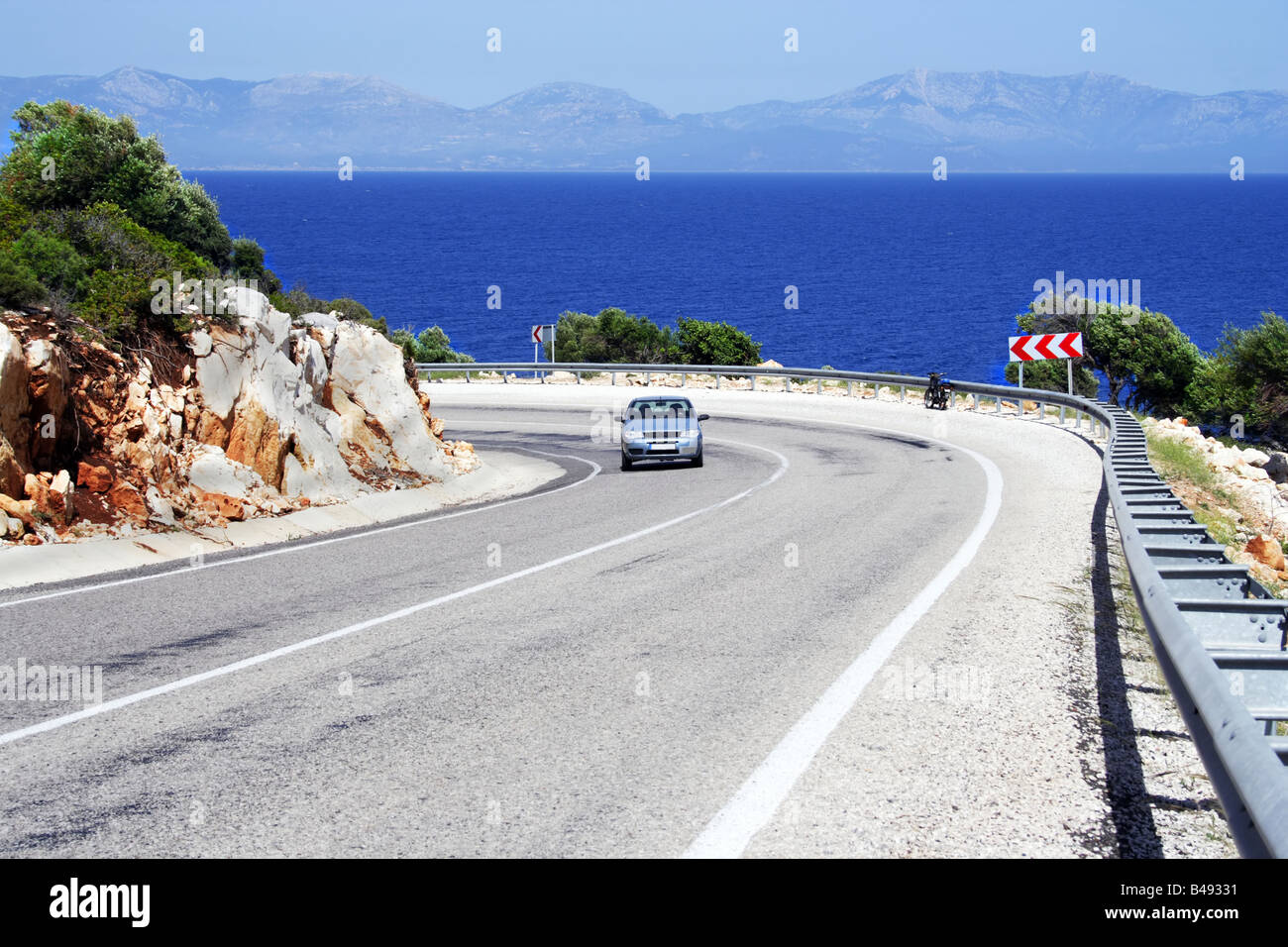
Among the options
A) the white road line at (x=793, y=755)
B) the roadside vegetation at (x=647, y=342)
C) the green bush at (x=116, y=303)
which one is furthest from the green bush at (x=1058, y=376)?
the white road line at (x=793, y=755)

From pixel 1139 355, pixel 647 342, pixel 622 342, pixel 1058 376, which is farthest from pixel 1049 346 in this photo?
pixel 622 342

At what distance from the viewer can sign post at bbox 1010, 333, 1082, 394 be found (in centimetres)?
3020

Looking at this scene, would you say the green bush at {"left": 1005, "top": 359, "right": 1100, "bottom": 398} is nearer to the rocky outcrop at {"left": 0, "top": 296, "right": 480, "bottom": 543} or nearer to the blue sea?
the blue sea

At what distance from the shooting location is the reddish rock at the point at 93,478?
13555 mm

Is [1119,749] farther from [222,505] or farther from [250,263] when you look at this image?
[250,263]

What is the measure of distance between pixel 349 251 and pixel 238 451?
168300mm

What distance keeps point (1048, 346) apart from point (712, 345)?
21.1 meters

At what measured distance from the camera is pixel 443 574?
11.4 metres

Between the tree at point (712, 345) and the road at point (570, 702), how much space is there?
1449 inches

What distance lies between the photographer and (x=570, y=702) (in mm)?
6895

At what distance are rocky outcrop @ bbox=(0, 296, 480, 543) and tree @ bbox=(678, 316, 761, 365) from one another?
1190 inches
